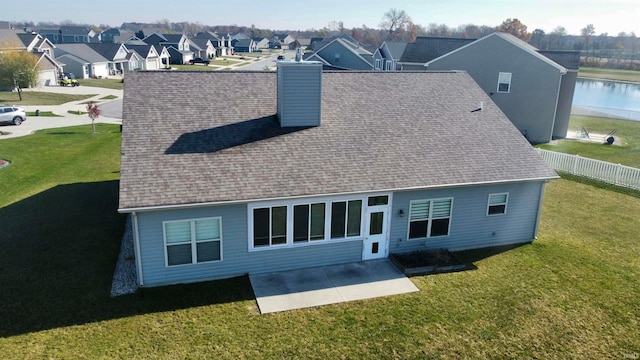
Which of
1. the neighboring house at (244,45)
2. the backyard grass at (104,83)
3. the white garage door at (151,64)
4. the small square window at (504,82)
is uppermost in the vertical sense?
the neighboring house at (244,45)

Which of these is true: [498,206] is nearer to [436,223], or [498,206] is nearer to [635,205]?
[436,223]

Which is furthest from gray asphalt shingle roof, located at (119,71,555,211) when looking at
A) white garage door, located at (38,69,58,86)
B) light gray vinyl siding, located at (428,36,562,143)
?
white garage door, located at (38,69,58,86)

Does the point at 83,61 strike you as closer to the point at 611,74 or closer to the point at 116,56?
the point at 116,56

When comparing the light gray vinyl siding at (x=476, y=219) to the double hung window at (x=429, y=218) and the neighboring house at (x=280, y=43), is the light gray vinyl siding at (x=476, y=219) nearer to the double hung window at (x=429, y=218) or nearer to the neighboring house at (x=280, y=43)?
the double hung window at (x=429, y=218)

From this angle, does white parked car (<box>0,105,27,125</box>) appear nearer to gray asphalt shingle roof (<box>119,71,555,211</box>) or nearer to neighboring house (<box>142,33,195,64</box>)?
gray asphalt shingle roof (<box>119,71,555,211</box>)

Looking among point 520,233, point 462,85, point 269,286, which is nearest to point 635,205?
point 520,233

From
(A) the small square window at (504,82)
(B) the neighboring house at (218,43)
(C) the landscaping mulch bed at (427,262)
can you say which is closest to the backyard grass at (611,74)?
(A) the small square window at (504,82)

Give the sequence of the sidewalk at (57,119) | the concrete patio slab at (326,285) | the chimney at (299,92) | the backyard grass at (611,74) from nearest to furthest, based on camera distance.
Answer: the concrete patio slab at (326,285)
the chimney at (299,92)
the sidewalk at (57,119)
the backyard grass at (611,74)
